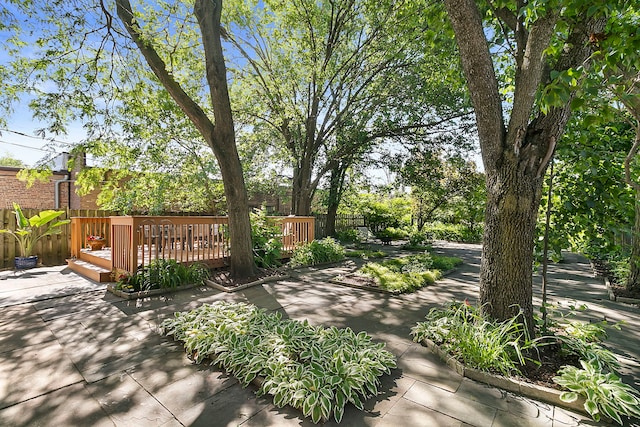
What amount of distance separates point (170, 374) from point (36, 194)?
15.3 metres

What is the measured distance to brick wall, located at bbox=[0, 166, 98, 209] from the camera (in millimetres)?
11891

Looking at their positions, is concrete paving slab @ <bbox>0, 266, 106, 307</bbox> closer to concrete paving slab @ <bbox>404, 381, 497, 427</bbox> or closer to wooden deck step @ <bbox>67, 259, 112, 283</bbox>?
wooden deck step @ <bbox>67, 259, 112, 283</bbox>

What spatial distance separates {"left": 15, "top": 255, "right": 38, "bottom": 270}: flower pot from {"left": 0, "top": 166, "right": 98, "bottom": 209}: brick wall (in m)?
6.97

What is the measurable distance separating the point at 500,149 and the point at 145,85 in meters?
6.67

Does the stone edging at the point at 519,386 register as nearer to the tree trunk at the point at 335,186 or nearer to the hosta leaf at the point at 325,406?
the hosta leaf at the point at 325,406

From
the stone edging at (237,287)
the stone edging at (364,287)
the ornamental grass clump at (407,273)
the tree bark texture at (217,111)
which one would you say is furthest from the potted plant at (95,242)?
the ornamental grass clump at (407,273)

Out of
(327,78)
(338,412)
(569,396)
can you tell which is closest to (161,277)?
(338,412)

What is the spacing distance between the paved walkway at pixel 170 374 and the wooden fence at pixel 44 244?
2938 millimetres

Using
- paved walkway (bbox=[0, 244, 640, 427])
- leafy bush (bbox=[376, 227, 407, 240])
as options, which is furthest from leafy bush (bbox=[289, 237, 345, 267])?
leafy bush (bbox=[376, 227, 407, 240])

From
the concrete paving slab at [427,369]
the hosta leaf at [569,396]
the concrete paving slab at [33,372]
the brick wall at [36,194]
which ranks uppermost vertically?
the brick wall at [36,194]

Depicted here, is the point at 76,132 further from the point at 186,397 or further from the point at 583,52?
the point at 583,52

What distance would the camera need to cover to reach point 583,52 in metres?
2.25

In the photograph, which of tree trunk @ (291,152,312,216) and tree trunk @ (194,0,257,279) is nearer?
tree trunk @ (194,0,257,279)

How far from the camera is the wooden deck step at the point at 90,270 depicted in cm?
513
